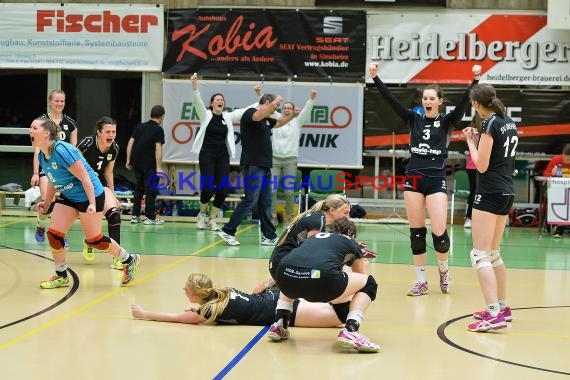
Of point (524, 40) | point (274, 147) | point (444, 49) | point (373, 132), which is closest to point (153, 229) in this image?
point (274, 147)

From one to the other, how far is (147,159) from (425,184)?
23.3ft

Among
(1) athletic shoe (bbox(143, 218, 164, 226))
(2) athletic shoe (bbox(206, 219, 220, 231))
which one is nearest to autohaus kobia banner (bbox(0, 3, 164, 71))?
(1) athletic shoe (bbox(143, 218, 164, 226))

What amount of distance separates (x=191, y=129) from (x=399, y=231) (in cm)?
445

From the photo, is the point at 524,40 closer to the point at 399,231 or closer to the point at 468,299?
the point at 399,231

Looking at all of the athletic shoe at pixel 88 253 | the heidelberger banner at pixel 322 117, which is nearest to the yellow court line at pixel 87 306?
the athletic shoe at pixel 88 253

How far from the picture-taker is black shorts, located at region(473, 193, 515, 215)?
594 cm

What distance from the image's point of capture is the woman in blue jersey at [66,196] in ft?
22.5

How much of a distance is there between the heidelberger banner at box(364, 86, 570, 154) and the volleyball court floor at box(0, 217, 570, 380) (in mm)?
6060

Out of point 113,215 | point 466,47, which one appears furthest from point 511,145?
point 466,47

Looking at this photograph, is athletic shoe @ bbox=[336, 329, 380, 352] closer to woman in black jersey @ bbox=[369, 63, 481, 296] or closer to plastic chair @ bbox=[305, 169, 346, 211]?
woman in black jersey @ bbox=[369, 63, 481, 296]

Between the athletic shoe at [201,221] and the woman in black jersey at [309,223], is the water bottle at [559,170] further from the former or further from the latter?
the woman in black jersey at [309,223]

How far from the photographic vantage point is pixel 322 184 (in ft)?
48.1

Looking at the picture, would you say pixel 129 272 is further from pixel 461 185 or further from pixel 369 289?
pixel 461 185

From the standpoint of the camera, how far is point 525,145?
15125 mm
